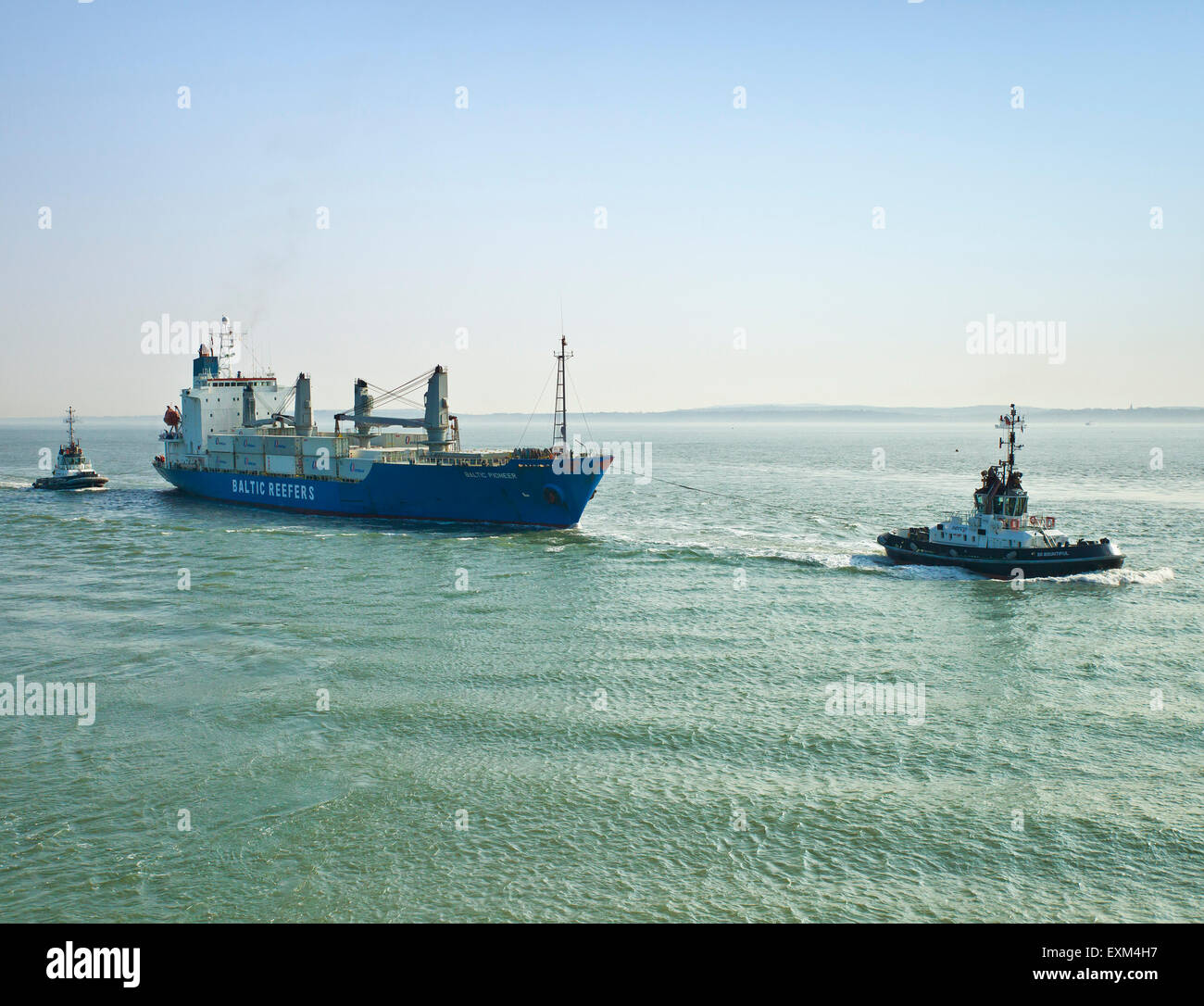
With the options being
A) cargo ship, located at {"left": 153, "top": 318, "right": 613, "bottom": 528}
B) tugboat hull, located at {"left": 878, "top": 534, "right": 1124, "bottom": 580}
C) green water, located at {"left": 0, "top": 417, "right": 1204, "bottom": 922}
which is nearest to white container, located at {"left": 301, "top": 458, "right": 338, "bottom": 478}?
cargo ship, located at {"left": 153, "top": 318, "right": 613, "bottom": 528}

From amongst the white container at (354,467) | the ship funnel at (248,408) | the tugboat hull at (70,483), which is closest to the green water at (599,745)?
the white container at (354,467)

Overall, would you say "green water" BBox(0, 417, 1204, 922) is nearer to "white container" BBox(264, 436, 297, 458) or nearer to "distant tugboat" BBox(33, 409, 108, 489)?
"white container" BBox(264, 436, 297, 458)

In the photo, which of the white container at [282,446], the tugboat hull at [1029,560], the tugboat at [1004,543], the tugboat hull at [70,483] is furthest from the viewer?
the tugboat hull at [70,483]

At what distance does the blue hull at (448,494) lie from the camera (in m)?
53.3

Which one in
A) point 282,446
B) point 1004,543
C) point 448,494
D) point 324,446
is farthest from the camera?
point 282,446

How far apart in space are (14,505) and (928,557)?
6628 centimetres

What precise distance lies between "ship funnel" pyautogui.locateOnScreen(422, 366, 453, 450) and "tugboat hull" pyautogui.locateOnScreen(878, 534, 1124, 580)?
34.8 meters

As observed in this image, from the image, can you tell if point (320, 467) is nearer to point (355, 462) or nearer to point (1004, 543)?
point (355, 462)

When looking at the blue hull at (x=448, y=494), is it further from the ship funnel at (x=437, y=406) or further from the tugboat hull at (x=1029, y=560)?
the tugboat hull at (x=1029, y=560)

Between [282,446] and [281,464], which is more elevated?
[282,446]

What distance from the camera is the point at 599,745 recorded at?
2006 centimetres

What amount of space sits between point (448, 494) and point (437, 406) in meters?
8.30

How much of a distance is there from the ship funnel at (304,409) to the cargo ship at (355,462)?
75mm

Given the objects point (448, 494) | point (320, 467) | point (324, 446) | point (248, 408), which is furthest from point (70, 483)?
point (448, 494)
